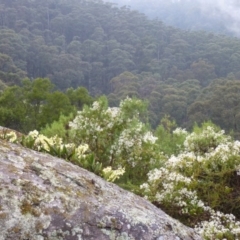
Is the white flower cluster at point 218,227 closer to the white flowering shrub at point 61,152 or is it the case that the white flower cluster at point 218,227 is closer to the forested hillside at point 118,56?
the white flowering shrub at point 61,152

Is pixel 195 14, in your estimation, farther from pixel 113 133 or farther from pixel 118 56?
pixel 113 133

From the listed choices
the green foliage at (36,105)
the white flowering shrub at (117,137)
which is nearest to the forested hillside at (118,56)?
the green foliage at (36,105)

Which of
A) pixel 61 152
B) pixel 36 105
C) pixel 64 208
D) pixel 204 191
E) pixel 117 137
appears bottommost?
pixel 36 105

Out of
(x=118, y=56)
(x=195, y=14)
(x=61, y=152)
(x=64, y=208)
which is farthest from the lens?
(x=195, y=14)

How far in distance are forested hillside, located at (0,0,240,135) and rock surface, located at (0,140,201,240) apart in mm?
37724

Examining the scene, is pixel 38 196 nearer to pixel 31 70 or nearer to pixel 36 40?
pixel 31 70

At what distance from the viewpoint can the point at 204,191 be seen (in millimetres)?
6062

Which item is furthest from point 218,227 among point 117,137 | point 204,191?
point 117,137

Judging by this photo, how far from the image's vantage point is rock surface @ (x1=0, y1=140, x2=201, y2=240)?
245 centimetres

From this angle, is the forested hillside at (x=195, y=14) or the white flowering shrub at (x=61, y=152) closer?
the white flowering shrub at (x=61, y=152)

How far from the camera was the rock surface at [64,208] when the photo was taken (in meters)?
2.45

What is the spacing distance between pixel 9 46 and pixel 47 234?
6730 centimetres

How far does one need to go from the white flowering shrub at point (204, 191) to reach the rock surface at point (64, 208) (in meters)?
2.43

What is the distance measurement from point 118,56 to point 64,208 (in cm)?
7324
